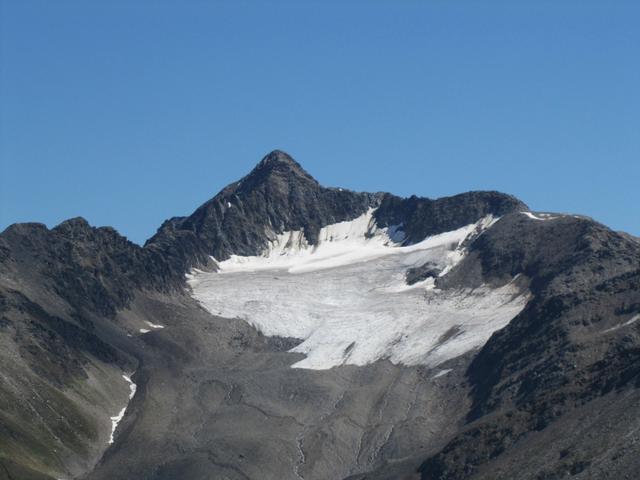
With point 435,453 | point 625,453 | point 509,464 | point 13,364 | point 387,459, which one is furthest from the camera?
point 13,364

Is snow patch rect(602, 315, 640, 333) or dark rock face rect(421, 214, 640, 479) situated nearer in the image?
dark rock face rect(421, 214, 640, 479)

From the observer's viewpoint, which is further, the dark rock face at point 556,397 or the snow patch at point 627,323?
the snow patch at point 627,323

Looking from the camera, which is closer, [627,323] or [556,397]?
[556,397]

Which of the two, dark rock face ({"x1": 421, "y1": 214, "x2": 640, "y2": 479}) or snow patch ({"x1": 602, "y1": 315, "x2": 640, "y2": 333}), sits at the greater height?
snow patch ({"x1": 602, "y1": 315, "x2": 640, "y2": 333})

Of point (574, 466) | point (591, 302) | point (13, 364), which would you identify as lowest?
point (574, 466)

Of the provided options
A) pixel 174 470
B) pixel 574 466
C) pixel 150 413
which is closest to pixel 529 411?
pixel 574 466

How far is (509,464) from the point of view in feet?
492

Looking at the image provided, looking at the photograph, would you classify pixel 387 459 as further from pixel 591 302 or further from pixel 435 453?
pixel 591 302

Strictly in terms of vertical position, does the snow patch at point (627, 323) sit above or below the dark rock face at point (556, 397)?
above

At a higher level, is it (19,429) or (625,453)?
(19,429)

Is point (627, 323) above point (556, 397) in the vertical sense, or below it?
above

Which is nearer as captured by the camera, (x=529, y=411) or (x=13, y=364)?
(x=529, y=411)

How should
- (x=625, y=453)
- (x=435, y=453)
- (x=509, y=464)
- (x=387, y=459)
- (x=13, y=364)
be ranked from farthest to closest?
(x=13, y=364) < (x=387, y=459) < (x=435, y=453) < (x=509, y=464) < (x=625, y=453)

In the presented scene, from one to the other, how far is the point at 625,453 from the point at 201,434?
7124 cm
